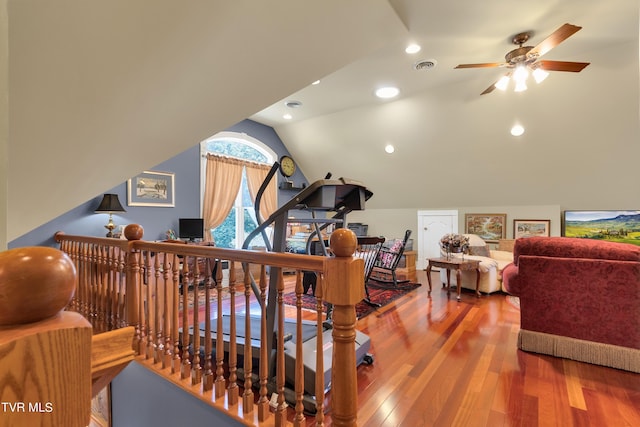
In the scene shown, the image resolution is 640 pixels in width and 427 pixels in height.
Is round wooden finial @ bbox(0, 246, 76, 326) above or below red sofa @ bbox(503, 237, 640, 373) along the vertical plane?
above

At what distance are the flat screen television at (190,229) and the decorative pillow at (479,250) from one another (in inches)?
180

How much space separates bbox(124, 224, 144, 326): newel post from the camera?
2078 mm

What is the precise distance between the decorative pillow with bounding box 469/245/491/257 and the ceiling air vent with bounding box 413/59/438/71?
10.2 feet

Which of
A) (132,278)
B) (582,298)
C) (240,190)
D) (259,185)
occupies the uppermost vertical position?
(259,185)

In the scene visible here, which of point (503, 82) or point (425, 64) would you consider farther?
point (425, 64)

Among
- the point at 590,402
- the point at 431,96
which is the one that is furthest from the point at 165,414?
the point at 431,96

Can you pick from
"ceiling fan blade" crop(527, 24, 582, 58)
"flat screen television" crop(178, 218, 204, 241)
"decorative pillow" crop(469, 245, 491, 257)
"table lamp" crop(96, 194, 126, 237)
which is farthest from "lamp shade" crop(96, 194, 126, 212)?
"decorative pillow" crop(469, 245, 491, 257)

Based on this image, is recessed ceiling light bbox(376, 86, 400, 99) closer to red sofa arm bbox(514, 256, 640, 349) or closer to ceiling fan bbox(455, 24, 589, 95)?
ceiling fan bbox(455, 24, 589, 95)

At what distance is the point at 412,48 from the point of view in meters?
3.27

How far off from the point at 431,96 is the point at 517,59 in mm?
1782

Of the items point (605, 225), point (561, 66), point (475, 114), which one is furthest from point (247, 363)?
point (605, 225)

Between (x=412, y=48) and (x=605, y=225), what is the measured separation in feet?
14.1

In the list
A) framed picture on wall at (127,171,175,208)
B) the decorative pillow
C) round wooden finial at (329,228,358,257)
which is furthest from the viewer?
the decorative pillow

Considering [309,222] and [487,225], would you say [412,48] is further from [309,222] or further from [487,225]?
[487,225]
